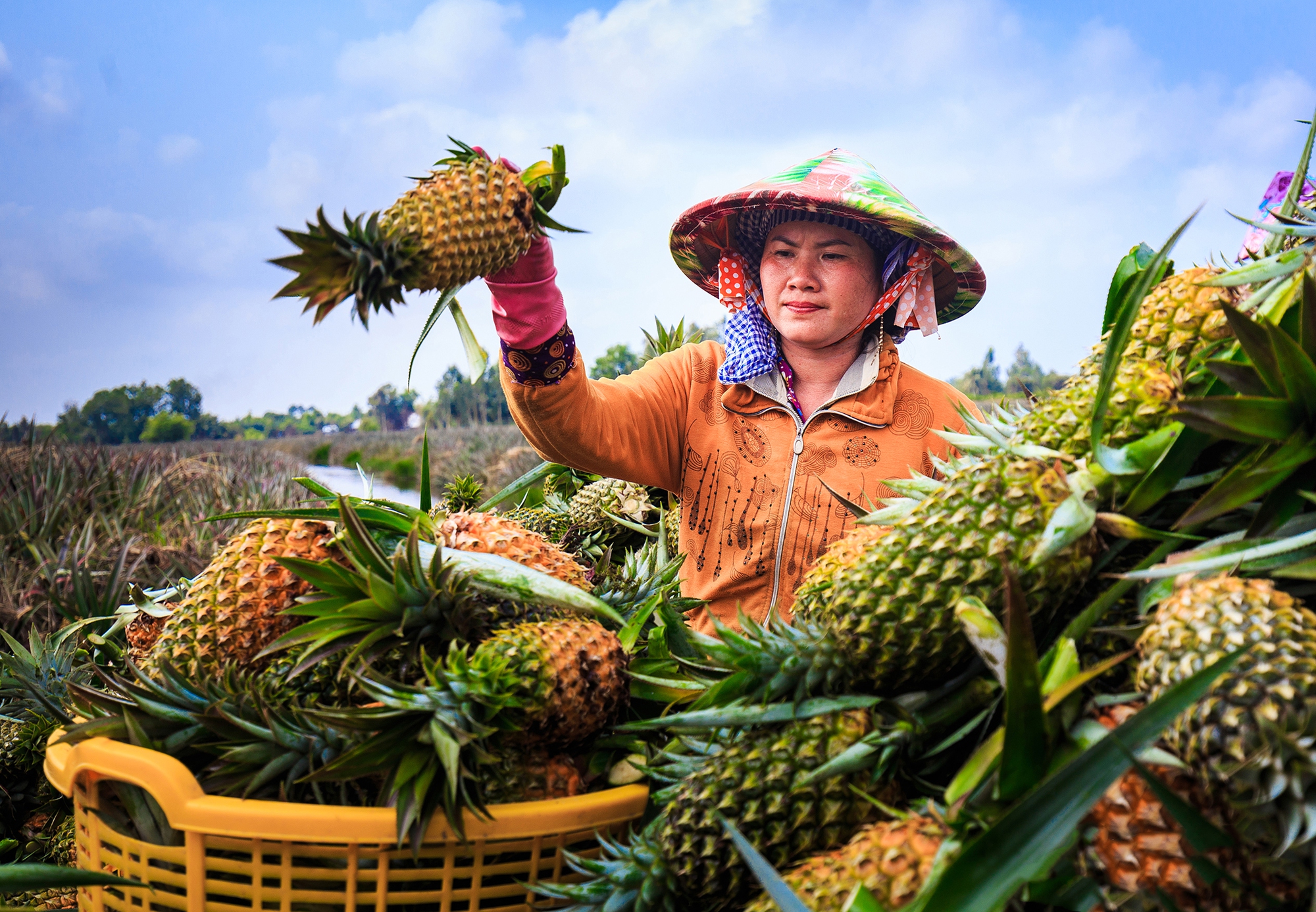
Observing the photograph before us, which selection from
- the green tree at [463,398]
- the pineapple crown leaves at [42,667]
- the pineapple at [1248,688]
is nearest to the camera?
the pineapple at [1248,688]

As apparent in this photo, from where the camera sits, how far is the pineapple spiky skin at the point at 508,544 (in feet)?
4.12

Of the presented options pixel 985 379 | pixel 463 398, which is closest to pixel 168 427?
pixel 463 398

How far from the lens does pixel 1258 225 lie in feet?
3.11

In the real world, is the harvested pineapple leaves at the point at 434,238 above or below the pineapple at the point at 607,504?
above

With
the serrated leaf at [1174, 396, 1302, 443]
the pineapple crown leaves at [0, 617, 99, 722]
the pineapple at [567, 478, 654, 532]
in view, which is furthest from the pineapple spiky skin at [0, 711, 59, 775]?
the serrated leaf at [1174, 396, 1302, 443]

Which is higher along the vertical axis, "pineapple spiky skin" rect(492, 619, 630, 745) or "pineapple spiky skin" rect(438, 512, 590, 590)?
"pineapple spiky skin" rect(438, 512, 590, 590)

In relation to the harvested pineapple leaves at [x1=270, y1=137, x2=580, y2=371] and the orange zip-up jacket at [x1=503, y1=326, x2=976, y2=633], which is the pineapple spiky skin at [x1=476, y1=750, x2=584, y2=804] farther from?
the orange zip-up jacket at [x1=503, y1=326, x2=976, y2=633]

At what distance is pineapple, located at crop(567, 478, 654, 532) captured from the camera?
247 cm

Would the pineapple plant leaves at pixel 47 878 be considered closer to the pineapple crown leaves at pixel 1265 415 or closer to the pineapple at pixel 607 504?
the pineapple crown leaves at pixel 1265 415

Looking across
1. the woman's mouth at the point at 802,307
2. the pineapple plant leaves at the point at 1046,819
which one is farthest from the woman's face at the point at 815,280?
the pineapple plant leaves at the point at 1046,819

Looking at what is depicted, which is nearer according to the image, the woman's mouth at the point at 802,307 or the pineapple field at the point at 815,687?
the pineapple field at the point at 815,687

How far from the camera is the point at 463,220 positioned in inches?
44.6

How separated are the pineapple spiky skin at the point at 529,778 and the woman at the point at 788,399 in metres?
1.09

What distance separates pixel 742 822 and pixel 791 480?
153cm
